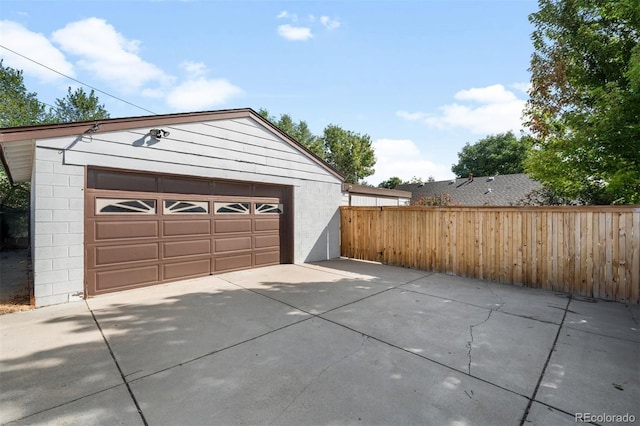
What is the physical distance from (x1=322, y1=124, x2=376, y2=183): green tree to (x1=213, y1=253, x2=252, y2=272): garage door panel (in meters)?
20.7

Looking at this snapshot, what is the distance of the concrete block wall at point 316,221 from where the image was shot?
7.73 metres

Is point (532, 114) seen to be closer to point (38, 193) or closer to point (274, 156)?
point (274, 156)

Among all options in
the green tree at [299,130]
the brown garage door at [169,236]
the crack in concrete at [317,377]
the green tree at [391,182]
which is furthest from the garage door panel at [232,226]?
the green tree at [391,182]

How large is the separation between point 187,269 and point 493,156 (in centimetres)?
3484

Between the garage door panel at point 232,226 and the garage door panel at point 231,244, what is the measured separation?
0.59 feet

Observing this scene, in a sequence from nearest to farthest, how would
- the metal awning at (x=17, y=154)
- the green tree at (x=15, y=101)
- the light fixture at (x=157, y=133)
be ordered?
the metal awning at (x=17, y=154)
the light fixture at (x=157, y=133)
the green tree at (x=15, y=101)

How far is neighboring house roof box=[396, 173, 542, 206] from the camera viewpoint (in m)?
16.4

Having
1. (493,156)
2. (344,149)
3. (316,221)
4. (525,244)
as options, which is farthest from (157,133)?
(493,156)

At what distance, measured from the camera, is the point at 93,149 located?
15.0ft

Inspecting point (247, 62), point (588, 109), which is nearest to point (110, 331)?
point (247, 62)

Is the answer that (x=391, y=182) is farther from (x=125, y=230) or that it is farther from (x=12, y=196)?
(x=125, y=230)

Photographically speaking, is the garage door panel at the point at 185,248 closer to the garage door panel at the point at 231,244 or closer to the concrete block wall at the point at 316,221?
the garage door panel at the point at 231,244

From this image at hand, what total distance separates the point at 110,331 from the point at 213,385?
6.36 feet

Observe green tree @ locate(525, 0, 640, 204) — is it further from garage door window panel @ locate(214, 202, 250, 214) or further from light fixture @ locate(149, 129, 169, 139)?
light fixture @ locate(149, 129, 169, 139)
